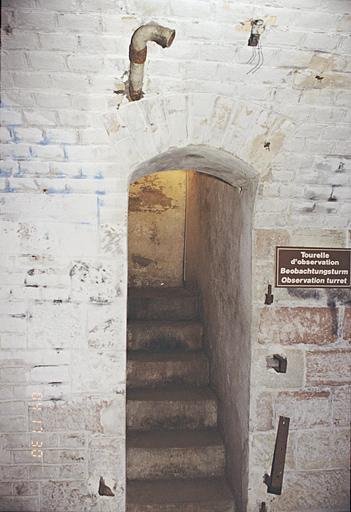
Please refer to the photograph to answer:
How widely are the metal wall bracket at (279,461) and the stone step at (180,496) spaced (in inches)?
19.7

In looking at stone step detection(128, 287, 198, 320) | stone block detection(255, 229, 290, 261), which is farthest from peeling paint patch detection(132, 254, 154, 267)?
stone block detection(255, 229, 290, 261)

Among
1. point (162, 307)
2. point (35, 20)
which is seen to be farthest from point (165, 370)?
point (35, 20)

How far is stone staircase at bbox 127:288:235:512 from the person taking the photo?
3414mm

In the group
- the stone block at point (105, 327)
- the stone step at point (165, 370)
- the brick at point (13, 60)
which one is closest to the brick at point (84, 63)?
the brick at point (13, 60)

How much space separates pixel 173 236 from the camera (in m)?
5.94

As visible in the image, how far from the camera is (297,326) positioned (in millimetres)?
2947

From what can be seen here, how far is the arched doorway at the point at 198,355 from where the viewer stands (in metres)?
3.12

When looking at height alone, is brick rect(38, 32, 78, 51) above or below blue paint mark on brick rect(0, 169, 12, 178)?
above

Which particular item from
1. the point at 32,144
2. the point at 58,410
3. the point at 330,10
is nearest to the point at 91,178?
the point at 32,144

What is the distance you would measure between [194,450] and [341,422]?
1.19m

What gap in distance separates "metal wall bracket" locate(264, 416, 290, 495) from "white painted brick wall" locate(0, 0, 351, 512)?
89 centimetres

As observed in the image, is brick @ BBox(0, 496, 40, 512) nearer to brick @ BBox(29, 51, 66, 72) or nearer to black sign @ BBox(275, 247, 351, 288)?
black sign @ BBox(275, 247, 351, 288)

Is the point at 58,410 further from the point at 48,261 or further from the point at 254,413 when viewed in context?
the point at 254,413

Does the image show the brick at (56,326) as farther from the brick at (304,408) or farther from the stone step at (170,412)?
the stone step at (170,412)
